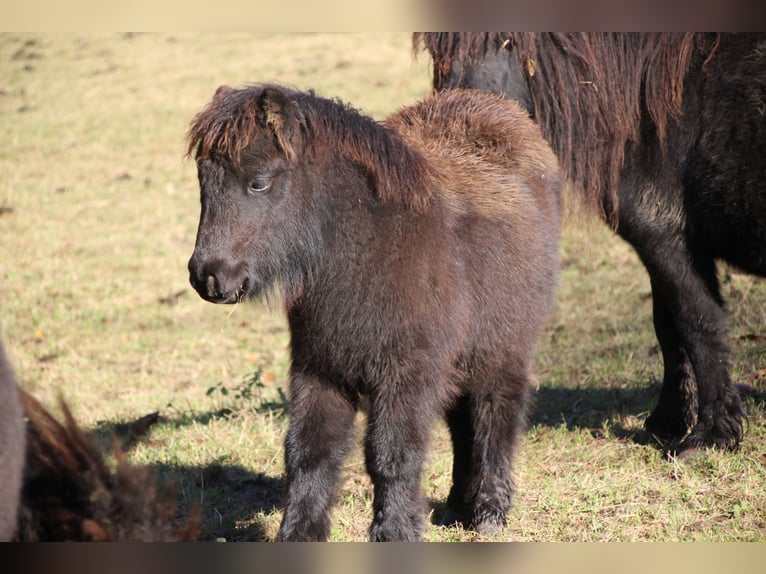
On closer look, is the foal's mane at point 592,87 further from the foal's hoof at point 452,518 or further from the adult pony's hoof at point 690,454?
the foal's hoof at point 452,518

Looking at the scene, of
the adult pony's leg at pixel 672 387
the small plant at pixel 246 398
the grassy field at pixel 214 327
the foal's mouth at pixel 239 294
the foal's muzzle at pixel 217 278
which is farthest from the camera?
the small plant at pixel 246 398

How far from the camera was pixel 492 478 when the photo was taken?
14.4ft

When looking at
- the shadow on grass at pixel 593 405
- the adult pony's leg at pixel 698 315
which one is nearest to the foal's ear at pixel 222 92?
the adult pony's leg at pixel 698 315

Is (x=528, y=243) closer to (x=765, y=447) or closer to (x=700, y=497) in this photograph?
(x=700, y=497)

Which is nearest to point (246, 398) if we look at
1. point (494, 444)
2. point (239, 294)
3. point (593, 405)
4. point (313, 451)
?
point (593, 405)

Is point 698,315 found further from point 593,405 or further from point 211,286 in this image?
point 211,286

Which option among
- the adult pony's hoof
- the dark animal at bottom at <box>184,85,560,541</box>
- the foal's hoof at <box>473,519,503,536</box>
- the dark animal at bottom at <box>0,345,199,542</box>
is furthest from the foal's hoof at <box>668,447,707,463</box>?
the dark animal at bottom at <box>0,345,199,542</box>

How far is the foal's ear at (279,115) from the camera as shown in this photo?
3.58m

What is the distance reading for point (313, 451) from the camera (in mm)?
3781

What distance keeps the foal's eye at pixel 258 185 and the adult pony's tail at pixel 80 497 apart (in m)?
1.31

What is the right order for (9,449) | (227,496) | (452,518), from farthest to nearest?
(227,496), (452,518), (9,449)

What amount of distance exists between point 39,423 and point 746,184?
3787 mm

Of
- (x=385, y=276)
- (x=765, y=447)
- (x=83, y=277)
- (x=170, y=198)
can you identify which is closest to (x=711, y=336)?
(x=765, y=447)

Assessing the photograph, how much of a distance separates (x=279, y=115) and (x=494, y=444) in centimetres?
192
